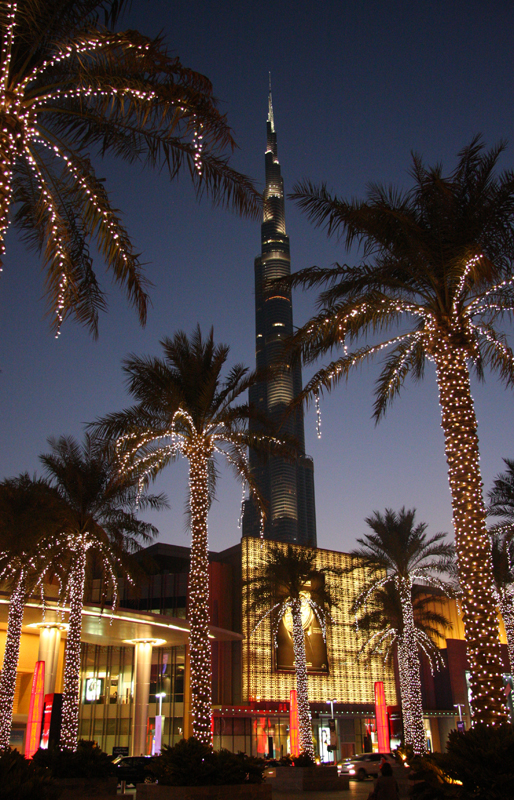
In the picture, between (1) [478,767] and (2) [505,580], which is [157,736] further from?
(1) [478,767]

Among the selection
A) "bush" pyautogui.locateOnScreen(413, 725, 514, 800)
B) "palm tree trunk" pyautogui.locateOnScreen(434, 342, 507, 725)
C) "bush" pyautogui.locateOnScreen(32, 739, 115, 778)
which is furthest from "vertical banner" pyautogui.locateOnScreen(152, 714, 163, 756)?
"bush" pyautogui.locateOnScreen(413, 725, 514, 800)

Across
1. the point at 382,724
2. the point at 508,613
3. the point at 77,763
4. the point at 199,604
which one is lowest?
the point at 382,724

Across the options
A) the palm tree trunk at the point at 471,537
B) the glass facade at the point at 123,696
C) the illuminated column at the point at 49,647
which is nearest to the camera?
the palm tree trunk at the point at 471,537

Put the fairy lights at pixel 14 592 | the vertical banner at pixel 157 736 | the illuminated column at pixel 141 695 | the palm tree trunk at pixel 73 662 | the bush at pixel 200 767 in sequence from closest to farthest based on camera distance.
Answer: the bush at pixel 200 767 < the palm tree trunk at pixel 73 662 < the fairy lights at pixel 14 592 < the illuminated column at pixel 141 695 < the vertical banner at pixel 157 736

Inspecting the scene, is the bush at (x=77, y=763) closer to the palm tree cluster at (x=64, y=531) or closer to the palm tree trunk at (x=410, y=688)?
the palm tree cluster at (x=64, y=531)

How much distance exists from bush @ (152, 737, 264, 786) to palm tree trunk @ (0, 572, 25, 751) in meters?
12.0

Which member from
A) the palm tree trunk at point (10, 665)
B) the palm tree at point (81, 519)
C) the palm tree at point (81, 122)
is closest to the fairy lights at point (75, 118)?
the palm tree at point (81, 122)

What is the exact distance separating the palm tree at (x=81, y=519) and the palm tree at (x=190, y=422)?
2523mm

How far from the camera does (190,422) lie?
1881 centimetres

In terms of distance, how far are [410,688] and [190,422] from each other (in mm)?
21826

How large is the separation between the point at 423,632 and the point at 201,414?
2662cm

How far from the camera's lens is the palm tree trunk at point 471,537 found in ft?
36.2

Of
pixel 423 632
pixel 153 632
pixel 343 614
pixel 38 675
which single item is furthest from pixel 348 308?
pixel 343 614

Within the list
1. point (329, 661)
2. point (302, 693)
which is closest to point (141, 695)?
point (302, 693)
